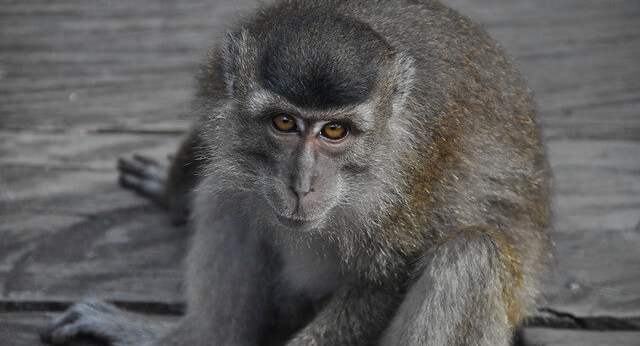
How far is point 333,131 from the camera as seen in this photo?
15.3 ft

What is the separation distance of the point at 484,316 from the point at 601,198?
6.24 feet

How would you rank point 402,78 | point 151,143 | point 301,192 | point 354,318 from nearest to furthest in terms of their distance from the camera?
point 301,192, point 402,78, point 354,318, point 151,143

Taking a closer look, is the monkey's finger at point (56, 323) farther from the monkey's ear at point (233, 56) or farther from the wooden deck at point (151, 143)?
the monkey's ear at point (233, 56)

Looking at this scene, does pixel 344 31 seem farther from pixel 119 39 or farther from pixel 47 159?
pixel 119 39

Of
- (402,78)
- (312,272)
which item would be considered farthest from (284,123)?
(312,272)

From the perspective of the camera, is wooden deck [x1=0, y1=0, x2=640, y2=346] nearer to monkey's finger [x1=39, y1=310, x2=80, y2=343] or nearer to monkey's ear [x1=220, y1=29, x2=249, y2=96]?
monkey's finger [x1=39, y1=310, x2=80, y2=343]

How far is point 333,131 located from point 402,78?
40 cm

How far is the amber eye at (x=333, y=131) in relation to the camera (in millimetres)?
4645

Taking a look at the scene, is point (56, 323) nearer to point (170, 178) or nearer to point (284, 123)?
point (170, 178)

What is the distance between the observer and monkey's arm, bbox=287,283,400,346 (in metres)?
4.86

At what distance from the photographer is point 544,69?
7.77 m

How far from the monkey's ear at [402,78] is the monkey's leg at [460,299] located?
0.64 meters

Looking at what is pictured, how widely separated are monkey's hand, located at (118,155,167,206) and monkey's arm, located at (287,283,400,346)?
1.76 meters

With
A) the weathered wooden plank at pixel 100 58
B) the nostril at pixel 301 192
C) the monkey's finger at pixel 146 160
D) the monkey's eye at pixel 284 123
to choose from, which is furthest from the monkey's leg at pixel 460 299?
the weathered wooden plank at pixel 100 58
